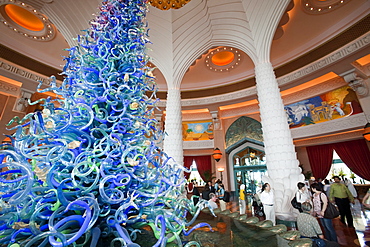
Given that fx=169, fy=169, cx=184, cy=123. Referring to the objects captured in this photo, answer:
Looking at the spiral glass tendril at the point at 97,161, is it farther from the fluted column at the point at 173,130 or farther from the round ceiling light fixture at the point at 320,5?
the round ceiling light fixture at the point at 320,5

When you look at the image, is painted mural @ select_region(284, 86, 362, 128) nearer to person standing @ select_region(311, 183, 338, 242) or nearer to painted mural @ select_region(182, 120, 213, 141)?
painted mural @ select_region(182, 120, 213, 141)

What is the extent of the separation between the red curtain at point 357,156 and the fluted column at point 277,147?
311 inches

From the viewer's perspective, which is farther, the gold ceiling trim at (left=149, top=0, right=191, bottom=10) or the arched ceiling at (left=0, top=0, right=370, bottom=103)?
the gold ceiling trim at (left=149, top=0, right=191, bottom=10)

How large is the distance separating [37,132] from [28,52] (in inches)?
349

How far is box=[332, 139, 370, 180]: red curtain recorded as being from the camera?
860 cm

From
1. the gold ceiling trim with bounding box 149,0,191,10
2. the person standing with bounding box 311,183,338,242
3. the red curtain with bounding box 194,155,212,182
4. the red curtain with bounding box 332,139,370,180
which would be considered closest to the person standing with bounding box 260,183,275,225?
the person standing with bounding box 311,183,338,242

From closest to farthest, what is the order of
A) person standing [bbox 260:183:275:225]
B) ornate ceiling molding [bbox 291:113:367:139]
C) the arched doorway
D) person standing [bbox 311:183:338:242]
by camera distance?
person standing [bbox 311:183:338:242], person standing [bbox 260:183:275:225], ornate ceiling molding [bbox 291:113:367:139], the arched doorway

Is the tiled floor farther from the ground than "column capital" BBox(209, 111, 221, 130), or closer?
closer

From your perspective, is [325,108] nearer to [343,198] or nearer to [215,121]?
[215,121]

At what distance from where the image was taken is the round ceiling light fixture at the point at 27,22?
20.1 feet

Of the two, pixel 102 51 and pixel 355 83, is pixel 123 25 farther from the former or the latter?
pixel 355 83

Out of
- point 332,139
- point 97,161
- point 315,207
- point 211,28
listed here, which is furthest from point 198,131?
point 97,161

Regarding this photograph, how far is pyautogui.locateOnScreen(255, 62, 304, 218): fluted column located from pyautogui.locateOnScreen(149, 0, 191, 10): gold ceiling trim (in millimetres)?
4147

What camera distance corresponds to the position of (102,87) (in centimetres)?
146
